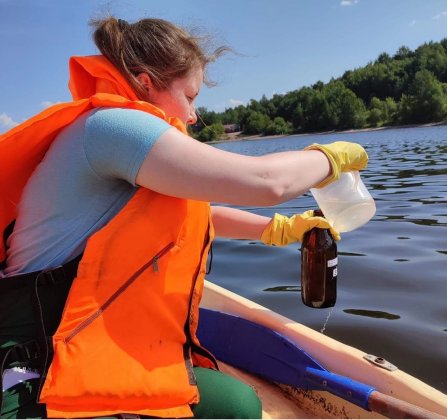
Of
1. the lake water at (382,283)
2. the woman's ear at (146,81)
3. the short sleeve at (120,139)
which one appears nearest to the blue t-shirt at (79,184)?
the short sleeve at (120,139)

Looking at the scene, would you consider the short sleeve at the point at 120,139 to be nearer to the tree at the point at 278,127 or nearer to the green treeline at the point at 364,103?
the green treeline at the point at 364,103

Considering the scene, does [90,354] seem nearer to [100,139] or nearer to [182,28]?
[100,139]

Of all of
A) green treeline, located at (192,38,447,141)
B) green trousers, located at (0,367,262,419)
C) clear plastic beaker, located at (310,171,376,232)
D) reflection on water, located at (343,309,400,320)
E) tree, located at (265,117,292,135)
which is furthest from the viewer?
tree, located at (265,117,292,135)

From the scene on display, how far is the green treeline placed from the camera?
5909 centimetres

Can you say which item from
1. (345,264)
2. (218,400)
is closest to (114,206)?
(218,400)

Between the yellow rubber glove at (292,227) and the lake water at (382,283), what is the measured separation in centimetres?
109

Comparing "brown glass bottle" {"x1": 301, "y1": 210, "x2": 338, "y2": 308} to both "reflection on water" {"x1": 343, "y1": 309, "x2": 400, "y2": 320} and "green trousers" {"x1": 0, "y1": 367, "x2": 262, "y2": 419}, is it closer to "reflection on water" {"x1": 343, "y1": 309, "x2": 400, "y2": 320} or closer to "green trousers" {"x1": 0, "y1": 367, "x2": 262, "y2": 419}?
"green trousers" {"x1": 0, "y1": 367, "x2": 262, "y2": 419}

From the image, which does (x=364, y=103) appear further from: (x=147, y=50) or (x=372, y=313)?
(x=147, y=50)

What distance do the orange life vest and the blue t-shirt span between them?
57mm

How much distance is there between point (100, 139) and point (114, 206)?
226 millimetres

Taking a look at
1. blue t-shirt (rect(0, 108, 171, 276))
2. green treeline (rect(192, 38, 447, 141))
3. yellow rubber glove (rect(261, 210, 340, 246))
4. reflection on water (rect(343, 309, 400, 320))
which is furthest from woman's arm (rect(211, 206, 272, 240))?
green treeline (rect(192, 38, 447, 141))

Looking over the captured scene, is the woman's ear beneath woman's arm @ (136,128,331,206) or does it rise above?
above

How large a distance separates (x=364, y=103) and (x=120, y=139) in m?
87.7

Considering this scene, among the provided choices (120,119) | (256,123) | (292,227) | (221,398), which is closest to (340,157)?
(292,227)
